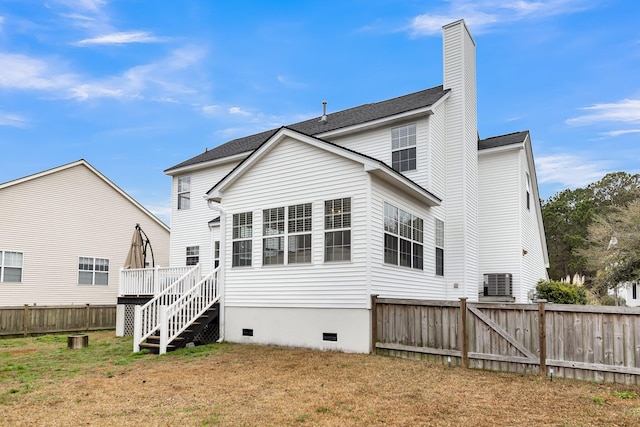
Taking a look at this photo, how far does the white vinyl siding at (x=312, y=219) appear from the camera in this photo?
10859 millimetres

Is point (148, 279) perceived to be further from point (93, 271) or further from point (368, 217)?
point (93, 271)

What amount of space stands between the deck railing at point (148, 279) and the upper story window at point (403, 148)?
734cm

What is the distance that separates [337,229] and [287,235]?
4.94 feet

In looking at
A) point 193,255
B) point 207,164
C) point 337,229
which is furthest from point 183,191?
point 337,229

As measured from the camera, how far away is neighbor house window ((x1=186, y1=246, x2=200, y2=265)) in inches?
768

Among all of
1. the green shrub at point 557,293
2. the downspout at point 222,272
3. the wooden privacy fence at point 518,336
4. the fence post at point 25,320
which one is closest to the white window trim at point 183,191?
the fence post at point 25,320

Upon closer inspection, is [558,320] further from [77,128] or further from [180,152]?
[77,128]

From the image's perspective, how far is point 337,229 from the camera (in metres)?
11.2

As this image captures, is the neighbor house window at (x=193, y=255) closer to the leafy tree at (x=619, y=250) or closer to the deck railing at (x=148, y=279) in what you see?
the deck railing at (x=148, y=279)

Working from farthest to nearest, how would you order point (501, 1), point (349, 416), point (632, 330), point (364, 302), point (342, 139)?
1. point (342, 139)
2. point (501, 1)
3. point (364, 302)
4. point (632, 330)
5. point (349, 416)

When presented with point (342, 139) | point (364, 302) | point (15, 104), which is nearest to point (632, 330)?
point (364, 302)

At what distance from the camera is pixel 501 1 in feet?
46.1

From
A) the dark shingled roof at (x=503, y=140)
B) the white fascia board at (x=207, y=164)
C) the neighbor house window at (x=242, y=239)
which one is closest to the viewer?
the neighbor house window at (x=242, y=239)

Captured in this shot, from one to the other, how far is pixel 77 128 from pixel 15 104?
8.67 feet
